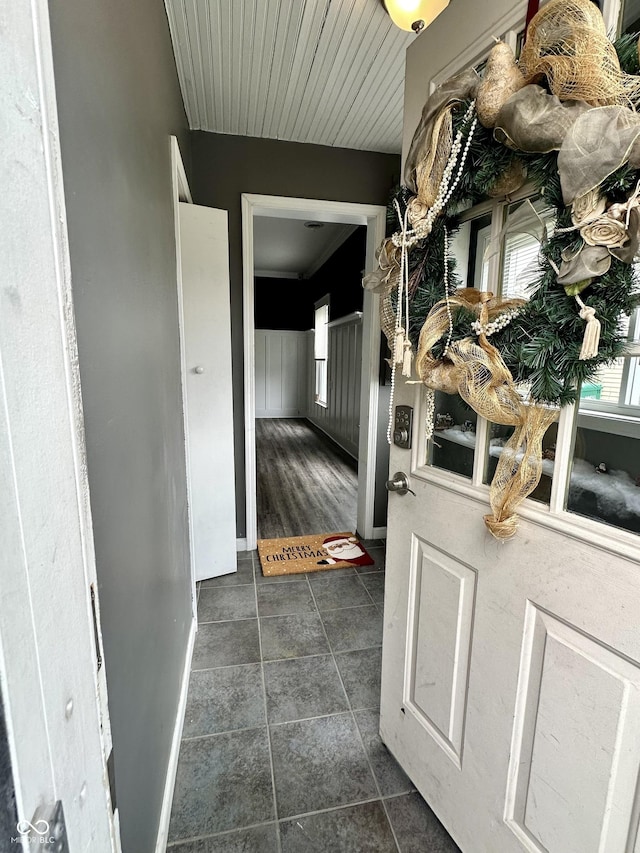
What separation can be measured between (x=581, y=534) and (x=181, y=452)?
59.2 inches

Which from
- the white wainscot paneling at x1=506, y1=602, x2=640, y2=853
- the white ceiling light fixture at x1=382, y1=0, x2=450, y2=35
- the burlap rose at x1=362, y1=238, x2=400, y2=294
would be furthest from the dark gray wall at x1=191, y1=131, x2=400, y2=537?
the white wainscot paneling at x1=506, y1=602, x2=640, y2=853

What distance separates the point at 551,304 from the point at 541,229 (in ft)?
0.63

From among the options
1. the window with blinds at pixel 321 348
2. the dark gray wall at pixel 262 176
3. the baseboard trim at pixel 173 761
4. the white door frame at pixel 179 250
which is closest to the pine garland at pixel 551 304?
the white door frame at pixel 179 250

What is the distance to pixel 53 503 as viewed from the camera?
13.6 inches

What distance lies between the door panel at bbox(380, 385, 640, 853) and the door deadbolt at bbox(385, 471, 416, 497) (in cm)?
3

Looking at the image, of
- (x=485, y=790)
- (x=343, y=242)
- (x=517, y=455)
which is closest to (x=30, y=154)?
(x=517, y=455)

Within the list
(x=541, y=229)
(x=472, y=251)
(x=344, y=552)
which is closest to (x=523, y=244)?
(x=541, y=229)

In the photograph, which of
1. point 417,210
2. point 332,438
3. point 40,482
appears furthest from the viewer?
point 332,438

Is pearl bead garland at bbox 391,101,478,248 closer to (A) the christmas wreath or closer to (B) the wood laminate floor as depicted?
(A) the christmas wreath

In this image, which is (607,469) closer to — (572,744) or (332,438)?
(572,744)

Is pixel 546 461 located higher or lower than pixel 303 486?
higher

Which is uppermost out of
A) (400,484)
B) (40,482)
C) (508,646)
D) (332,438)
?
(40,482)

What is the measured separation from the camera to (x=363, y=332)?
280 centimetres

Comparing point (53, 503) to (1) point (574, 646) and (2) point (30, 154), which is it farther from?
(1) point (574, 646)
